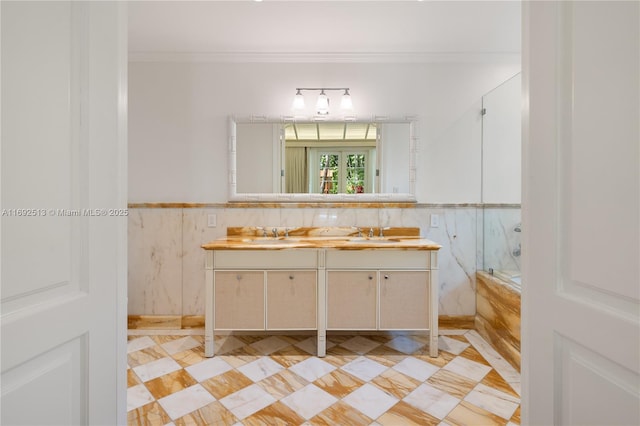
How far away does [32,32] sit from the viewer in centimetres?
59

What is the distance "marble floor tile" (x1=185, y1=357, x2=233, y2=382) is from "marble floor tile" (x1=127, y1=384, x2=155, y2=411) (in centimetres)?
26

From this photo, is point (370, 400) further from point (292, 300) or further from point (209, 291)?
point (209, 291)

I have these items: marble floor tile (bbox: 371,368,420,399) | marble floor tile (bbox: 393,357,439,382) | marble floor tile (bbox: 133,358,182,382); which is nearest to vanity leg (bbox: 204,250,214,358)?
marble floor tile (bbox: 133,358,182,382)

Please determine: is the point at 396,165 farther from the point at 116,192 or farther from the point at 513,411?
the point at 116,192

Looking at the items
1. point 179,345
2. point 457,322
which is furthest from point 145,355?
point 457,322

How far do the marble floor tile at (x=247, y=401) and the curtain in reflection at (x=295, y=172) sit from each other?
150cm

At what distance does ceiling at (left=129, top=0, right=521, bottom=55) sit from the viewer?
1.96m

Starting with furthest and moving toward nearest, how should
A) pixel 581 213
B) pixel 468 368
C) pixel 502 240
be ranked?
pixel 502 240
pixel 468 368
pixel 581 213

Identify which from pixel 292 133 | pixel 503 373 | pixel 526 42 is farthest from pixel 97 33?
pixel 503 373

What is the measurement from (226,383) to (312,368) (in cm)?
55

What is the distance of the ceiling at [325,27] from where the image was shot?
196cm

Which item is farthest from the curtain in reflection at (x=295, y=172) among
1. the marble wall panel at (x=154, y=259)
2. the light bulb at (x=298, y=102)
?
the marble wall panel at (x=154, y=259)

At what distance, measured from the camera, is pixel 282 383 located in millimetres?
1771

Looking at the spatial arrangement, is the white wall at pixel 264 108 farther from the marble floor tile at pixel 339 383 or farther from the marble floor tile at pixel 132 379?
the marble floor tile at pixel 339 383
